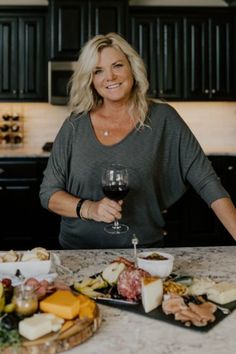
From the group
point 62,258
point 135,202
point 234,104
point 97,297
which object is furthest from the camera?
point 234,104

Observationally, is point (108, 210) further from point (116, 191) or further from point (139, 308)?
point (139, 308)

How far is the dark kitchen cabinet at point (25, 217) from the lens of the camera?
4.49 meters

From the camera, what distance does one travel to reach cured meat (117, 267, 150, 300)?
134 centimetres

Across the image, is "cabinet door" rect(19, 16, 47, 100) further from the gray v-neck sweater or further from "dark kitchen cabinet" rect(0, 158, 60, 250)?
the gray v-neck sweater

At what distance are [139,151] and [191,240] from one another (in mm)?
2797

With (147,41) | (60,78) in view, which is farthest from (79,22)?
(147,41)

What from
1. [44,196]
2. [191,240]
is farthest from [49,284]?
[191,240]

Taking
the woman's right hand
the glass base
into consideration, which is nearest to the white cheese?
the woman's right hand

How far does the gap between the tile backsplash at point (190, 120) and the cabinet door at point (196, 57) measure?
0.28m

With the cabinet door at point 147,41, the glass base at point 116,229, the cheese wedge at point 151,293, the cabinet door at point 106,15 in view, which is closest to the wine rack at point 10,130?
the cabinet door at point 106,15

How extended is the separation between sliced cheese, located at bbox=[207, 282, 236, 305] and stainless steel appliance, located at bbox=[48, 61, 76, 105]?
3543 mm

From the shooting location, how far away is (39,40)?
15.8 feet

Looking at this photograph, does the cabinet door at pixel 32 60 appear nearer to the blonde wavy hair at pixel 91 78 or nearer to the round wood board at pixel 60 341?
the blonde wavy hair at pixel 91 78

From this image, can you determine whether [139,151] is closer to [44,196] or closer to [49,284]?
[44,196]
